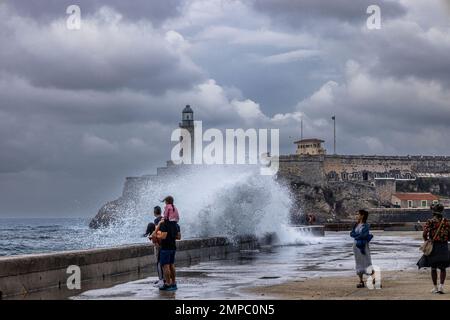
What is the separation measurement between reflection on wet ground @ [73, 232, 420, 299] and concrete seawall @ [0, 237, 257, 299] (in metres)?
0.74

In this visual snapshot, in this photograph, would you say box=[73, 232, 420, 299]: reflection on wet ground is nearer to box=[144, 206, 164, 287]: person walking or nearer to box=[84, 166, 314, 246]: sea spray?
box=[144, 206, 164, 287]: person walking

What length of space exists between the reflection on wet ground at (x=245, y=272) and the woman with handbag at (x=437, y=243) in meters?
2.42

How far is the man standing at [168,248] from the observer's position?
1245 cm

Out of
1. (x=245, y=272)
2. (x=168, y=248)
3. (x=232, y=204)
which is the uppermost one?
(x=232, y=204)

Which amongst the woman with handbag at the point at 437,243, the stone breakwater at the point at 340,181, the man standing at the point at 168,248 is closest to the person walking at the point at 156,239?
the man standing at the point at 168,248

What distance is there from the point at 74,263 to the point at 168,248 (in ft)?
6.56

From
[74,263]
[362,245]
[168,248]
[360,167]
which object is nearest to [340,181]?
[360,167]

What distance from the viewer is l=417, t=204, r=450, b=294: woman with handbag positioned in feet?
37.2

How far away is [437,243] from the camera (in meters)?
11.4

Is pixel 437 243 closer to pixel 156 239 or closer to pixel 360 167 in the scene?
pixel 156 239

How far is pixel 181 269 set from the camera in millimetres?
17250

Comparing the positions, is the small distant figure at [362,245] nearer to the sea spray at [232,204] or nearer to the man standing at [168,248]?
the man standing at [168,248]

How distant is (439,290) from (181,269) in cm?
715
